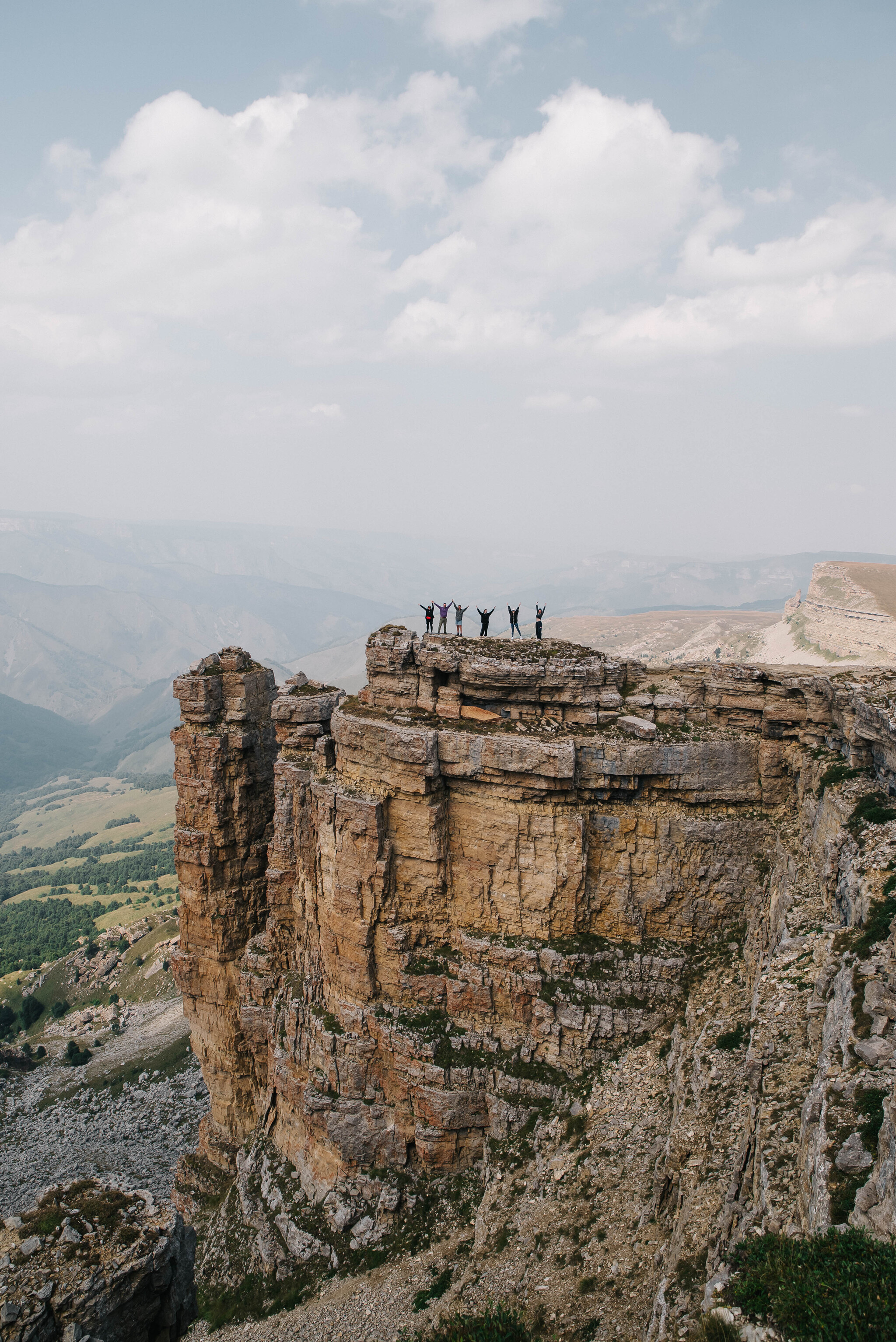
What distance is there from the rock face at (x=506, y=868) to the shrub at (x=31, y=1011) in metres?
66.0

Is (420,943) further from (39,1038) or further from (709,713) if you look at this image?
(39,1038)

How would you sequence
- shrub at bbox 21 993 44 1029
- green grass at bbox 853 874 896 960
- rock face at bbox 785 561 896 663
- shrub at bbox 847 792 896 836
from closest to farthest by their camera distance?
green grass at bbox 853 874 896 960, shrub at bbox 847 792 896 836, shrub at bbox 21 993 44 1029, rock face at bbox 785 561 896 663

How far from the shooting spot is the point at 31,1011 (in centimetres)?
8538

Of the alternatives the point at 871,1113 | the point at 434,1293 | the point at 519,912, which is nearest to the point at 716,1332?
the point at 871,1113

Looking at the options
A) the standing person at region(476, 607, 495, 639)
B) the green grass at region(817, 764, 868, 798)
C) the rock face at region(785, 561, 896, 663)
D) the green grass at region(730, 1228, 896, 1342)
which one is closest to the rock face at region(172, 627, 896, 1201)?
the green grass at region(817, 764, 868, 798)

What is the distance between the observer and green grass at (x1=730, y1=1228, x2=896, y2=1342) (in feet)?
37.4

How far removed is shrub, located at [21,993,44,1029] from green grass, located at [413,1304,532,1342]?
271 feet

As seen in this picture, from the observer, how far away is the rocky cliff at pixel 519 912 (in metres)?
28.5

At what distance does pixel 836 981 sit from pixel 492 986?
16646 millimetres

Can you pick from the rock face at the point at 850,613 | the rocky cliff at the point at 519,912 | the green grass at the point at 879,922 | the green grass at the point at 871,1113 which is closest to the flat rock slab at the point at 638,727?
the rocky cliff at the point at 519,912

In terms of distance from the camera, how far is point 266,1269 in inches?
1342

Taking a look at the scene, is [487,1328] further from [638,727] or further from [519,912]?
[638,727]

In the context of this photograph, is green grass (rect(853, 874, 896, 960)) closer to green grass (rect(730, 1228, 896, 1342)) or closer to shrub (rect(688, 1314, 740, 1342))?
green grass (rect(730, 1228, 896, 1342))

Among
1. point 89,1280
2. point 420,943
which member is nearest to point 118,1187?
point 89,1280
